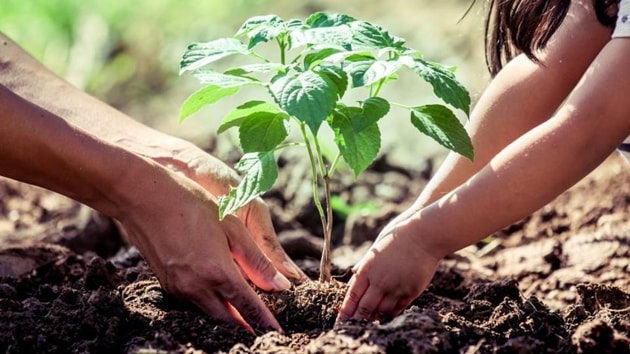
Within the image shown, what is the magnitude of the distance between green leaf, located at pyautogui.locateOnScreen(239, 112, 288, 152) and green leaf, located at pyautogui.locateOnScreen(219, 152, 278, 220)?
0.03m

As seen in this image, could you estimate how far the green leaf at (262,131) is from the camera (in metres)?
2.05

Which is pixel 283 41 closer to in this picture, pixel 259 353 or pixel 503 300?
pixel 259 353

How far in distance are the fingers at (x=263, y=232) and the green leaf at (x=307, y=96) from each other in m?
0.61

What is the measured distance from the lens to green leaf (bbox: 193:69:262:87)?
1984mm

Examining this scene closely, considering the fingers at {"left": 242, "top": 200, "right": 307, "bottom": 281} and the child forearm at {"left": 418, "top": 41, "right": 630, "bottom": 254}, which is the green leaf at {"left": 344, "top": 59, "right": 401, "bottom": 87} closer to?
the child forearm at {"left": 418, "top": 41, "right": 630, "bottom": 254}

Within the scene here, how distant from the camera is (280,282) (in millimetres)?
2271

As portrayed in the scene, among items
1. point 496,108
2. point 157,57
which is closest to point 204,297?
point 496,108

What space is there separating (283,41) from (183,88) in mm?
3356

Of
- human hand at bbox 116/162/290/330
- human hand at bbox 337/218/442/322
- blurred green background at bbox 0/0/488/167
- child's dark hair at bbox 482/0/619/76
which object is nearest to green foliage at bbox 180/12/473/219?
human hand at bbox 116/162/290/330

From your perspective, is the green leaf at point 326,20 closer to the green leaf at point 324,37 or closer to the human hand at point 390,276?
the green leaf at point 324,37

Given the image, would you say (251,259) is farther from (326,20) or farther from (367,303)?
(326,20)

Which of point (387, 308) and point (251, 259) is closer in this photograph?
point (387, 308)

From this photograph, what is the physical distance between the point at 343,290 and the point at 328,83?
56 centimetres

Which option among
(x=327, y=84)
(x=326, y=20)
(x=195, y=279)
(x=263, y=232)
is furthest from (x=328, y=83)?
(x=263, y=232)
